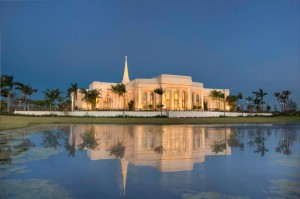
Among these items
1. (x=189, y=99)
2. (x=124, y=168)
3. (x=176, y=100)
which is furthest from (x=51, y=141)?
(x=189, y=99)

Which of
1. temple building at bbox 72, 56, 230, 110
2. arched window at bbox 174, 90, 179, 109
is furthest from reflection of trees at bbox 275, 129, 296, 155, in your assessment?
arched window at bbox 174, 90, 179, 109

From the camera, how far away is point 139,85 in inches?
2260

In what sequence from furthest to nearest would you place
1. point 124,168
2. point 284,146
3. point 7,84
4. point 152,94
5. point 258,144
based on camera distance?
point 152,94, point 7,84, point 258,144, point 284,146, point 124,168

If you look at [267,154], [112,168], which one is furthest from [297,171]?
[112,168]

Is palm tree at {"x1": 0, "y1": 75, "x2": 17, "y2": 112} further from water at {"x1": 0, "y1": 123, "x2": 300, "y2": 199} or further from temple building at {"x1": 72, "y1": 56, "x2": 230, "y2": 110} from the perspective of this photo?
water at {"x1": 0, "y1": 123, "x2": 300, "y2": 199}

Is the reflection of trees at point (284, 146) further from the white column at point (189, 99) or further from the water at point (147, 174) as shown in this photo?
the white column at point (189, 99)

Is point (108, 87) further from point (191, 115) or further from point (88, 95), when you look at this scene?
point (191, 115)

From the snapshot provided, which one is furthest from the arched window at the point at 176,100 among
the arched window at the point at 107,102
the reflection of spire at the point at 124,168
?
the reflection of spire at the point at 124,168

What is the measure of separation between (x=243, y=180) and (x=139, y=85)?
51.9 metres

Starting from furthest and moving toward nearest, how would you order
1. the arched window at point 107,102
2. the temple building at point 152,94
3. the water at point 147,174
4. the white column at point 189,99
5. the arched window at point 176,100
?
the arched window at point 107,102
the arched window at point 176,100
the white column at point 189,99
the temple building at point 152,94
the water at point 147,174

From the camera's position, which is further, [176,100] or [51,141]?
[176,100]

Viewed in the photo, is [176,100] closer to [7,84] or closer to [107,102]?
[107,102]

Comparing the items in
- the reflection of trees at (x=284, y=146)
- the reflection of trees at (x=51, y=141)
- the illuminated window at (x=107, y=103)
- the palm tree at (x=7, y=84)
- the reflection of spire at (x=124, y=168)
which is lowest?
the reflection of trees at (x=284, y=146)

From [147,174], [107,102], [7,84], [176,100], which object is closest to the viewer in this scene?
[147,174]
